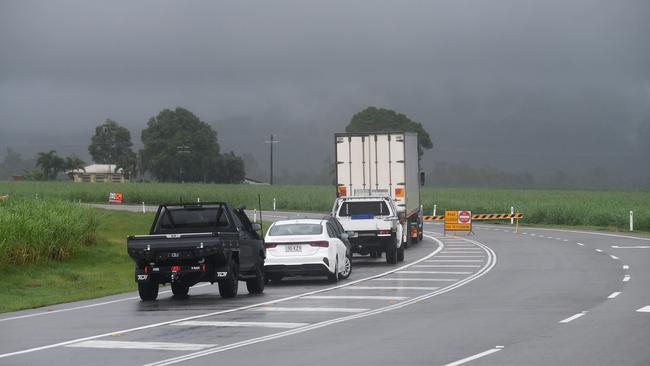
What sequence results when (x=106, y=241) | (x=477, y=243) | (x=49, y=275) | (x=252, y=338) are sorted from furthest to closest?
(x=477, y=243), (x=106, y=241), (x=49, y=275), (x=252, y=338)

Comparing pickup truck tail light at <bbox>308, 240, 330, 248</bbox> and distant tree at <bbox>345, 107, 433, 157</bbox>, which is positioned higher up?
distant tree at <bbox>345, 107, 433, 157</bbox>

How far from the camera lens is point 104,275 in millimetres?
32250

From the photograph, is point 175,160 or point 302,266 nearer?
point 302,266

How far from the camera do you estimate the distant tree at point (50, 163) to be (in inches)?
7530

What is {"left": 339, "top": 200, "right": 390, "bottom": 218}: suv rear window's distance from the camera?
36531mm

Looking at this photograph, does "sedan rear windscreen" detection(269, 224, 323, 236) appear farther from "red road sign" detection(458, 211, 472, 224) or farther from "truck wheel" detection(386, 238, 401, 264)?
"red road sign" detection(458, 211, 472, 224)

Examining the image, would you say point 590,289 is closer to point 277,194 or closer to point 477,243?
point 477,243

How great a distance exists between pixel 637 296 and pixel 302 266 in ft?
27.2

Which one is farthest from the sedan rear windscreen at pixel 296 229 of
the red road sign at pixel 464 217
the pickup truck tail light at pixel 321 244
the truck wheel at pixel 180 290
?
the red road sign at pixel 464 217

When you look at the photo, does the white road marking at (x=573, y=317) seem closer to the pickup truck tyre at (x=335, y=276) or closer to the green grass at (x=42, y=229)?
the pickup truck tyre at (x=335, y=276)

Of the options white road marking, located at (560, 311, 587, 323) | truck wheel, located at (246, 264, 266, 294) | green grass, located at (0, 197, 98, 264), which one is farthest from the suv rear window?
white road marking, located at (560, 311, 587, 323)

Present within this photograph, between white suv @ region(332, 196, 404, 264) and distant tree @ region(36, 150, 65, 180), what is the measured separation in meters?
160

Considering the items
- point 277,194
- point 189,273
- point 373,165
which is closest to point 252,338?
point 189,273

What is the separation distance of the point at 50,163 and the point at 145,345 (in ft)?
594
